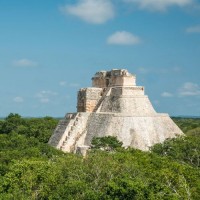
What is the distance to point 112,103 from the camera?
1731 inches

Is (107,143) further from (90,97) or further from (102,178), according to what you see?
(102,178)

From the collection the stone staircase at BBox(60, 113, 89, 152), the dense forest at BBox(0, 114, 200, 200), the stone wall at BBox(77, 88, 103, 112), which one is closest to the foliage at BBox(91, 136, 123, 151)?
the dense forest at BBox(0, 114, 200, 200)

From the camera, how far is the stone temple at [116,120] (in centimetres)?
4062

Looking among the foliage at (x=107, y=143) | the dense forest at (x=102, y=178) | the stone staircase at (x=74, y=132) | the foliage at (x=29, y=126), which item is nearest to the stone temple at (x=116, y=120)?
the stone staircase at (x=74, y=132)

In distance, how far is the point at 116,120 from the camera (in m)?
41.3

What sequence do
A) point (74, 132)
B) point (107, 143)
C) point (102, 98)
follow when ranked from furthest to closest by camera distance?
point (102, 98) < point (74, 132) < point (107, 143)

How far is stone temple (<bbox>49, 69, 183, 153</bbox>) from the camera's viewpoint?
40.6 m

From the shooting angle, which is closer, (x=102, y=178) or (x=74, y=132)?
(x=102, y=178)

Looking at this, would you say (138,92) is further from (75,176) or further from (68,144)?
(75,176)

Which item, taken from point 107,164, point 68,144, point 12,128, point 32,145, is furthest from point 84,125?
point 12,128

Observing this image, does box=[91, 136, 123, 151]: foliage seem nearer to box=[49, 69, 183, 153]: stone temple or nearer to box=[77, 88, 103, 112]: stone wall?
box=[49, 69, 183, 153]: stone temple

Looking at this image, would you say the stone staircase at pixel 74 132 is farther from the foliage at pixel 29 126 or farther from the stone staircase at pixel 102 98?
the foliage at pixel 29 126

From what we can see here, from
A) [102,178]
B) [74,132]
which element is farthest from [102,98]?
[102,178]

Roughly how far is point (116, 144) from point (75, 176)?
480 inches
